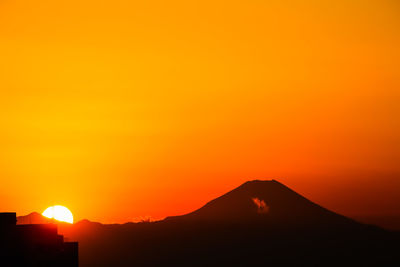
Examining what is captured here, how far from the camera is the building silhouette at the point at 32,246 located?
93.3m

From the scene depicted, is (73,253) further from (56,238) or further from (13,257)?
(13,257)

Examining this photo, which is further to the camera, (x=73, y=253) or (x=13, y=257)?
(x=73, y=253)

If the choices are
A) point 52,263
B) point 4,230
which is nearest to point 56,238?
point 52,263

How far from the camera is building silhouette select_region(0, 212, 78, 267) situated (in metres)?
93.3

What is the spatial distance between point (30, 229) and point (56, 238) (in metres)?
5.23

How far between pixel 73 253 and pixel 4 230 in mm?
14624

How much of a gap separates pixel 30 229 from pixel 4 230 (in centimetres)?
528

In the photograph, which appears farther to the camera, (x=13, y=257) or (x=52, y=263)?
(x=52, y=263)

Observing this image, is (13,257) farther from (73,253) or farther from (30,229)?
(73,253)

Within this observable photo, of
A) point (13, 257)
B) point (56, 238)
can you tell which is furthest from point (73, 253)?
point (13, 257)

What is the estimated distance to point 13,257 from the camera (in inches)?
3669

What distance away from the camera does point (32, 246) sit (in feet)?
A: 321

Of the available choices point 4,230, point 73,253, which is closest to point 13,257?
point 4,230

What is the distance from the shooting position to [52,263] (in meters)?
100
